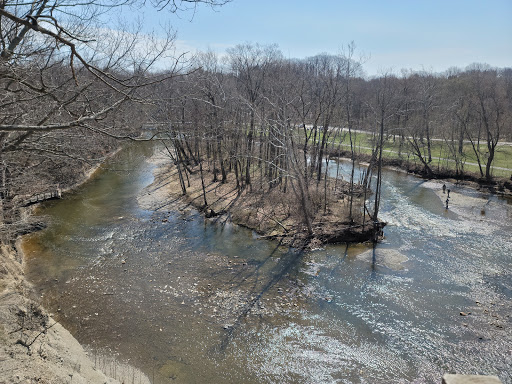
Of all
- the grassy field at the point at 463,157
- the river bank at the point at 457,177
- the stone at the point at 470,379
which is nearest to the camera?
the stone at the point at 470,379

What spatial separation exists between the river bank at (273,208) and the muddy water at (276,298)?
98 centimetres

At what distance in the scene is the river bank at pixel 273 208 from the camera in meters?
17.1

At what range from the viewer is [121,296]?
1215 cm

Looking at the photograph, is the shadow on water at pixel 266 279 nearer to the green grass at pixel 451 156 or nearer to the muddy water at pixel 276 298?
the muddy water at pixel 276 298

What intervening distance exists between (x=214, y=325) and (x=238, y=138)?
15.3 m

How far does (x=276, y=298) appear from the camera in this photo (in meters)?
12.2

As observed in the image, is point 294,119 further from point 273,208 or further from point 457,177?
point 457,177

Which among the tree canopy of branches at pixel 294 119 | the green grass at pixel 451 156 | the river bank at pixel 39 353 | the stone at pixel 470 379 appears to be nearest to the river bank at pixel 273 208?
the tree canopy of branches at pixel 294 119

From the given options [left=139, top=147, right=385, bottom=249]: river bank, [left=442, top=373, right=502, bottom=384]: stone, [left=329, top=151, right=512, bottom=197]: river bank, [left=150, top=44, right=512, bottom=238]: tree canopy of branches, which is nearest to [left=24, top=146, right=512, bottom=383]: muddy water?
[left=139, top=147, right=385, bottom=249]: river bank

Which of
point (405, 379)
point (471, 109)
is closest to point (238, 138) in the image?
point (405, 379)

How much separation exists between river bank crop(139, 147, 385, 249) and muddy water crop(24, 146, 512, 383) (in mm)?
984

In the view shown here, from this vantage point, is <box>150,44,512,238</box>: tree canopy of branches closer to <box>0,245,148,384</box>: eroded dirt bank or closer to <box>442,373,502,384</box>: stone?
<box>0,245,148,384</box>: eroded dirt bank

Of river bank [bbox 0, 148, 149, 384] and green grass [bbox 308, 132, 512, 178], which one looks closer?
river bank [bbox 0, 148, 149, 384]

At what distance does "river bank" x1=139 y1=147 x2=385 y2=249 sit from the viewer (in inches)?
672
